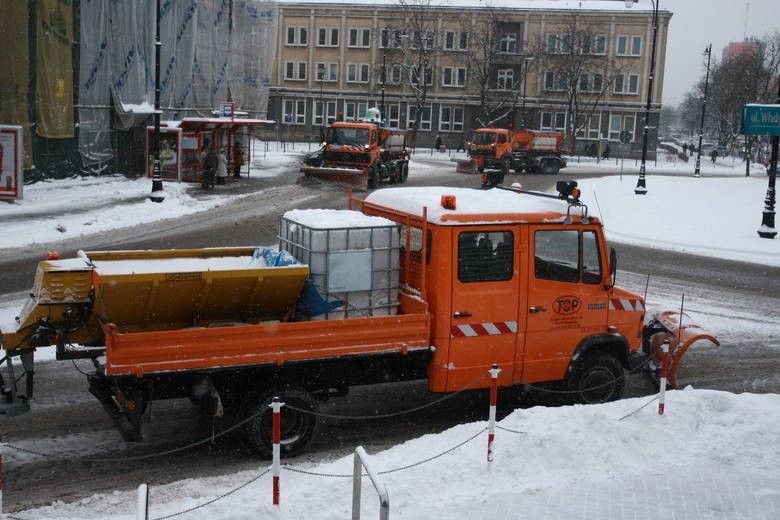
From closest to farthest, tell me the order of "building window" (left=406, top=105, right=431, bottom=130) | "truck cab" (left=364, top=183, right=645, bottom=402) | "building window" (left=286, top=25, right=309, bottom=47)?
"truck cab" (left=364, top=183, right=645, bottom=402) → "building window" (left=406, top=105, right=431, bottom=130) → "building window" (left=286, top=25, right=309, bottom=47)

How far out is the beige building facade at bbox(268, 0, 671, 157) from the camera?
7294 centimetres

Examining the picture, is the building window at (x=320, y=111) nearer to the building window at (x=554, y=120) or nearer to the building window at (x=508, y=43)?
the building window at (x=508, y=43)

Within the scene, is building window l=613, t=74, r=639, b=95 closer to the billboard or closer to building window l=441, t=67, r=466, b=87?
building window l=441, t=67, r=466, b=87

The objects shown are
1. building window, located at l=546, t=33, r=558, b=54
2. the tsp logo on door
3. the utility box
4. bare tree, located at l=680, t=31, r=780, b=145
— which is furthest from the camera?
building window, located at l=546, t=33, r=558, b=54

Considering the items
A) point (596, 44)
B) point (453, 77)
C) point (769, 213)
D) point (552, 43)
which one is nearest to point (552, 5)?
point (552, 43)

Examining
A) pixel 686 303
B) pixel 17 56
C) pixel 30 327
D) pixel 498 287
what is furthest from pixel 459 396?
pixel 17 56

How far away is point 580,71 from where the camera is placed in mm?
70938

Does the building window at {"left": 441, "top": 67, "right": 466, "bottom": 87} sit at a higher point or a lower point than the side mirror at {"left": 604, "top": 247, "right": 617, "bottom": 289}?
higher

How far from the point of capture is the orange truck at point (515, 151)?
49.6 metres

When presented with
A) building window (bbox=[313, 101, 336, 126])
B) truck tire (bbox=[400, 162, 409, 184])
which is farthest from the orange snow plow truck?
building window (bbox=[313, 101, 336, 126])

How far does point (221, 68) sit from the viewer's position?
46.3 m

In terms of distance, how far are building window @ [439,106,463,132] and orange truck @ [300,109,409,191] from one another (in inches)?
1519

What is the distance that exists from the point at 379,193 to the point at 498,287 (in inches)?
77.6

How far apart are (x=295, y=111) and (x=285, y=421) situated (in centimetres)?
7456
